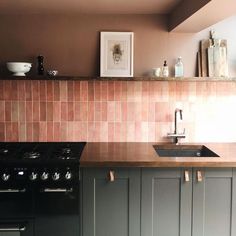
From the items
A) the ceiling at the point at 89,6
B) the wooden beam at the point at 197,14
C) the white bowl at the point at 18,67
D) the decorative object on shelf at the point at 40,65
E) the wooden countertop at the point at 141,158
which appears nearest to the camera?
the wooden beam at the point at 197,14

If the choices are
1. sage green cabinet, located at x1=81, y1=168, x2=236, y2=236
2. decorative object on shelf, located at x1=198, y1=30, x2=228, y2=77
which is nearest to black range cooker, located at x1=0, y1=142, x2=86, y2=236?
sage green cabinet, located at x1=81, y1=168, x2=236, y2=236

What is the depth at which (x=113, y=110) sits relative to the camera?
10.8 ft

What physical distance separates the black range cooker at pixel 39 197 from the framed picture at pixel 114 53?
914mm

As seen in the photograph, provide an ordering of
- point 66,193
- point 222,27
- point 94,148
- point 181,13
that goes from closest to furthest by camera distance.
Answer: point 66,193, point 181,13, point 94,148, point 222,27

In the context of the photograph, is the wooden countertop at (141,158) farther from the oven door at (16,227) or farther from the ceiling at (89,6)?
the ceiling at (89,6)

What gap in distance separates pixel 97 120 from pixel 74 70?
47cm

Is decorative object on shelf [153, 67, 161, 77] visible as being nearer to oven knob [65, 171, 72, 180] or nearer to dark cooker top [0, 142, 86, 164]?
→ dark cooker top [0, 142, 86, 164]

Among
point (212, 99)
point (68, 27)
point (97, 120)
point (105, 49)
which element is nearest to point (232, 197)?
point (212, 99)

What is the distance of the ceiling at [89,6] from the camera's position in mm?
2830

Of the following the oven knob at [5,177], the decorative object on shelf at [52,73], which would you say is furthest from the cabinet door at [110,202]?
the decorative object on shelf at [52,73]

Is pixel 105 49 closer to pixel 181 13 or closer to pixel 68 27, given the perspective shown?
pixel 68 27

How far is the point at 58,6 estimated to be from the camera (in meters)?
2.99

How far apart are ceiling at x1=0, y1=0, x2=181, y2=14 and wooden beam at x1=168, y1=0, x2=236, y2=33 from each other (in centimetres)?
10

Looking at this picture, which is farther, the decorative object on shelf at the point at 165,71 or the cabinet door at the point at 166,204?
the decorative object on shelf at the point at 165,71
